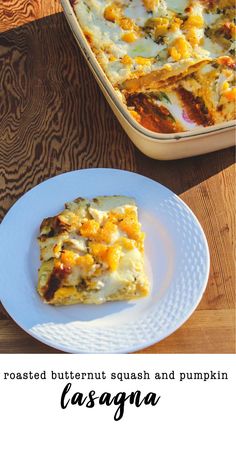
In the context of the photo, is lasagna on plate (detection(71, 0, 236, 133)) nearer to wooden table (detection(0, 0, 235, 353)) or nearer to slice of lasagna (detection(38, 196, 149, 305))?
wooden table (detection(0, 0, 235, 353))

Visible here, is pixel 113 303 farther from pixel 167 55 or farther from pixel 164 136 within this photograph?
pixel 167 55

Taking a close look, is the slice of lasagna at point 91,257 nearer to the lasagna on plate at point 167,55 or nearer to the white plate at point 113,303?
the white plate at point 113,303

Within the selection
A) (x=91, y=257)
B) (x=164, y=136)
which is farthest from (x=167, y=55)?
(x=91, y=257)

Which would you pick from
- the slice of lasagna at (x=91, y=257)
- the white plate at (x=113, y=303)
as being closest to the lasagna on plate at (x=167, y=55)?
the white plate at (x=113, y=303)

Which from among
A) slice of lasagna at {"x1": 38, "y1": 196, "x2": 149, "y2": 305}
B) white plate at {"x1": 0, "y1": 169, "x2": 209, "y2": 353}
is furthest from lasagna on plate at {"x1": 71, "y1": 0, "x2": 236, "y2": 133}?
slice of lasagna at {"x1": 38, "y1": 196, "x2": 149, "y2": 305}

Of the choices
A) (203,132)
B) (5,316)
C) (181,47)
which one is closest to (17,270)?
(5,316)

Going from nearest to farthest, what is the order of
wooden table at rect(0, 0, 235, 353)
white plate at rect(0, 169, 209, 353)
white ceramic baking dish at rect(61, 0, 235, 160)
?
white plate at rect(0, 169, 209, 353), wooden table at rect(0, 0, 235, 353), white ceramic baking dish at rect(61, 0, 235, 160)

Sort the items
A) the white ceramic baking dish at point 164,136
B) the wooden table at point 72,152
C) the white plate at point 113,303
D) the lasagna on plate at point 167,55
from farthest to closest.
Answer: the lasagna on plate at point 167,55 < the white ceramic baking dish at point 164,136 < the wooden table at point 72,152 < the white plate at point 113,303
